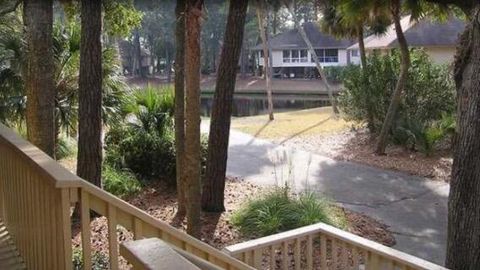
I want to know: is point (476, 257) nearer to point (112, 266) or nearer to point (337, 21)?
point (112, 266)

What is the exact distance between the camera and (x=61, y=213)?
9.22ft

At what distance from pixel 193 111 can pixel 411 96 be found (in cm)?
1041

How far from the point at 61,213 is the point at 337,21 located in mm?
16598

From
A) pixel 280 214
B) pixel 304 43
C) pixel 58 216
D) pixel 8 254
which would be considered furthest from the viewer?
pixel 304 43

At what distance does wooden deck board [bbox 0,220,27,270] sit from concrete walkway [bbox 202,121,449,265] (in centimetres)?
504

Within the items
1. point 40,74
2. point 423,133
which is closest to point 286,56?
point 423,133

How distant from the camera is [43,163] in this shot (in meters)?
3.09

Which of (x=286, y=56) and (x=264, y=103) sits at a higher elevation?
(x=286, y=56)

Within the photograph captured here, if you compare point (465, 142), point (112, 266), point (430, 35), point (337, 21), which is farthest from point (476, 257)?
point (430, 35)

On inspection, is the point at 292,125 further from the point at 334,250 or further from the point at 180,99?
the point at 334,250

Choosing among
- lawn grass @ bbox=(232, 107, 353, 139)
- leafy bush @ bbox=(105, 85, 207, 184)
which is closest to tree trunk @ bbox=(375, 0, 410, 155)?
lawn grass @ bbox=(232, 107, 353, 139)

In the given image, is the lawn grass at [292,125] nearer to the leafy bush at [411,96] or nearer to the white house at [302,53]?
the leafy bush at [411,96]

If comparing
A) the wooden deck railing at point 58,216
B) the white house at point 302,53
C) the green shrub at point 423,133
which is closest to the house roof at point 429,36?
the green shrub at point 423,133

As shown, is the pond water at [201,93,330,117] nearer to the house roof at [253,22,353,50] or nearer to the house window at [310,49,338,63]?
the house roof at [253,22,353,50]
